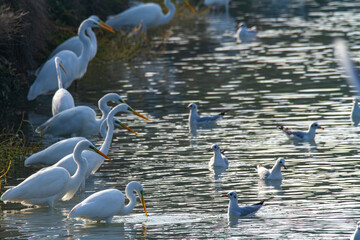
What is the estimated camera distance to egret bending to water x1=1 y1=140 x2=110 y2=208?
10516 millimetres

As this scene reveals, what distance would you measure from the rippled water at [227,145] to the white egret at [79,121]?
501 millimetres

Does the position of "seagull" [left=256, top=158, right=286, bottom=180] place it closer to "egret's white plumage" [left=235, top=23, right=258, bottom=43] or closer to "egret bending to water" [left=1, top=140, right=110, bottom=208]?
"egret bending to water" [left=1, top=140, right=110, bottom=208]

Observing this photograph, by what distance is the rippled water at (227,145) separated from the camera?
9.83 meters

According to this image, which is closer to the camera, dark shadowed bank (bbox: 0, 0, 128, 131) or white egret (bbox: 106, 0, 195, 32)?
dark shadowed bank (bbox: 0, 0, 128, 131)

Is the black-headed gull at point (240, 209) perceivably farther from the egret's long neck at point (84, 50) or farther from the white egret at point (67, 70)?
the egret's long neck at point (84, 50)

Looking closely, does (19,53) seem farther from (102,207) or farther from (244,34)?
(244,34)

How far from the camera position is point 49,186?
10617 millimetres

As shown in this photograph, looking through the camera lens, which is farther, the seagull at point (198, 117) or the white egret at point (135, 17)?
the white egret at point (135, 17)

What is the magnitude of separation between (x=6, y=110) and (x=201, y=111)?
4774 millimetres

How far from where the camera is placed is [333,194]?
10758 millimetres

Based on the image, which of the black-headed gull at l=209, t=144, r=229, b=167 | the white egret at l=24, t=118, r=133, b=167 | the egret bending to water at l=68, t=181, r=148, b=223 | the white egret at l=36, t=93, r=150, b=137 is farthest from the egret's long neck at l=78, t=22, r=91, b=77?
the egret bending to water at l=68, t=181, r=148, b=223

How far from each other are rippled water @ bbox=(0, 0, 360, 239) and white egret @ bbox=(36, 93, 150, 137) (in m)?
0.50

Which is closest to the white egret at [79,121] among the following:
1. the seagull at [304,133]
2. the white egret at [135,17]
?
the seagull at [304,133]

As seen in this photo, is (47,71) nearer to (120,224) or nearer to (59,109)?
(59,109)
